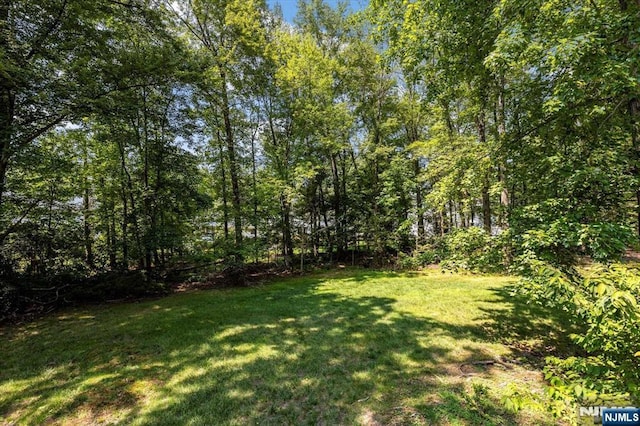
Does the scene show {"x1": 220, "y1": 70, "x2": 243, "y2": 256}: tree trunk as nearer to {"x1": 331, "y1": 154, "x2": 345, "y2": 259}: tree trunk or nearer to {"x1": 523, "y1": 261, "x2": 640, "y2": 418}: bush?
{"x1": 331, "y1": 154, "x2": 345, "y2": 259}: tree trunk

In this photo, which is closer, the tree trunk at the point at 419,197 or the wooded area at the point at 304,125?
the wooded area at the point at 304,125

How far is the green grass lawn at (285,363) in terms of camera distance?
9.43 feet

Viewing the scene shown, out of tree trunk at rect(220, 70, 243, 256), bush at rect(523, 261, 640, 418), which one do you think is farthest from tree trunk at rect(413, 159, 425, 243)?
bush at rect(523, 261, 640, 418)

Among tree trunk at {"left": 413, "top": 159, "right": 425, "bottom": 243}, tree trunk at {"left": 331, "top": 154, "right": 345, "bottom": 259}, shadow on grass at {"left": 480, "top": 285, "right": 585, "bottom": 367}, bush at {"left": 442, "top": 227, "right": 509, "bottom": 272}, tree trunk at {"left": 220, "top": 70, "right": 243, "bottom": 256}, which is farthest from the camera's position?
tree trunk at {"left": 331, "top": 154, "right": 345, "bottom": 259}

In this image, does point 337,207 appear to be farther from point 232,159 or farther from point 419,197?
point 232,159

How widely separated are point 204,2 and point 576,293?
43.4ft

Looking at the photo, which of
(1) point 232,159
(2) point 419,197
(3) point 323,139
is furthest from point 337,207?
(1) point 232,159

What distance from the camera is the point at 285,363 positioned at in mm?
3943

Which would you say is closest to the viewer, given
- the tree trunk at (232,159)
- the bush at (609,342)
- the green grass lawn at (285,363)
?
the bush at (609,342)

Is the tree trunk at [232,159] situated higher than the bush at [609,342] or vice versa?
the tree trunk at [232,159]

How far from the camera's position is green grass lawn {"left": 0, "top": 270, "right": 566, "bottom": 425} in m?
2.87

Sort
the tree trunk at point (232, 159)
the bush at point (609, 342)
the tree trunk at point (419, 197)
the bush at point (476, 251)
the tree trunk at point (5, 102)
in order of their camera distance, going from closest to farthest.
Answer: the bush at point (609, 342) < the bush at point (476, 251) < the tree trunk at point (5, 102) < the tree trunk at point (232, 159) < the tree trunk at point (419, 197)

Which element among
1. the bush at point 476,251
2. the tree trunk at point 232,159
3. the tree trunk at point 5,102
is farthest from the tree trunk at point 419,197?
the tree trunk at point 5,102

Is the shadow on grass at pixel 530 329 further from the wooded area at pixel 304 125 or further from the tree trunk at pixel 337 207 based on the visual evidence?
the tree trunk at pixel 337 207
